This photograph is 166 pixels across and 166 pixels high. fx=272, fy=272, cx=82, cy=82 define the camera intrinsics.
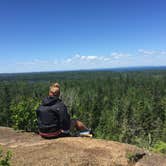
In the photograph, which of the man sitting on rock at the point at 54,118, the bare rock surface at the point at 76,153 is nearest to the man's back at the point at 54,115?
the man sitting on rock at the point at 54,118

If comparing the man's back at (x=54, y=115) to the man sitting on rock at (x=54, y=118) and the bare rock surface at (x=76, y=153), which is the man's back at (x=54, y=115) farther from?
the bare rock surface at (x=76, y=153)

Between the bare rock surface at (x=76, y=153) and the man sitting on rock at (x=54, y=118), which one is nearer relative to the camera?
the bare rock surface at (x=76, y=153)

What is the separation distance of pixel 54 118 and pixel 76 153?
55.4 inches

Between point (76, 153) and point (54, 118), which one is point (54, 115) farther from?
point (76, 153)

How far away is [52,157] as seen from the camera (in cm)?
566

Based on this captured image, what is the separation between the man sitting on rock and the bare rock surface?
0.99 feet

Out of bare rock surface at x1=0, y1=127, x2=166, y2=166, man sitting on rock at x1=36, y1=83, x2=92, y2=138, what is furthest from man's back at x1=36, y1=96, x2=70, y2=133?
bare rock surface at x1=0, y1=127, x2=166, y2=166

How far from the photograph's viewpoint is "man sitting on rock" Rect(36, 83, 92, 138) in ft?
22.7

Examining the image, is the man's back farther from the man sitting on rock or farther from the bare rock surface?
the bare rock surface

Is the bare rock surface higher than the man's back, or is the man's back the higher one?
the man's back

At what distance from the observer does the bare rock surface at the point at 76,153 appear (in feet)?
18.2

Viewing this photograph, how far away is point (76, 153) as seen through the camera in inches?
231

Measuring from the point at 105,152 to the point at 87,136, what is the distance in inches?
47.6

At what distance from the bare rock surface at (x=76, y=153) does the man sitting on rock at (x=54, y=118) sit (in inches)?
11.8
